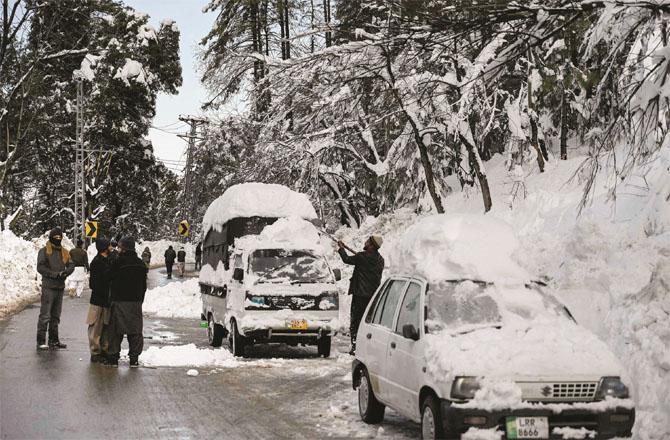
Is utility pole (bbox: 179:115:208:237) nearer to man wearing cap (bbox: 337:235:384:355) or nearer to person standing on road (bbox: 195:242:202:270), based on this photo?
person standing on road (bbox: 195:242:202:270)

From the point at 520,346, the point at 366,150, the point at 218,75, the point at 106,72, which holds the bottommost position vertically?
the point at 520,346

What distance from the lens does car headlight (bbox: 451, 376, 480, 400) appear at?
6.87 metres

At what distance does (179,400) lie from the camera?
10.2 meters

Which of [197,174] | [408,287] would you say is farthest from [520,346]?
[197,174]

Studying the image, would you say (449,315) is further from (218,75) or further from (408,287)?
(218,75)

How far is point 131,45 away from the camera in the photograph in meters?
59.6

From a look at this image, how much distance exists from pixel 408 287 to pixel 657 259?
3695 millimetres

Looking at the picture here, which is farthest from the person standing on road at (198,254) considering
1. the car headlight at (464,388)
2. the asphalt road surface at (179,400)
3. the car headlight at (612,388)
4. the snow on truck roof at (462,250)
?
the car headlight at (612,388)

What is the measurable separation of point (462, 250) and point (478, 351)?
1.66 m

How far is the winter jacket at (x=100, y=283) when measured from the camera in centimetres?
1359

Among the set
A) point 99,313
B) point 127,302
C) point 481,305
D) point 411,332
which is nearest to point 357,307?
point 127,302

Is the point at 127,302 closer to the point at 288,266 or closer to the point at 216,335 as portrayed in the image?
the point at 288,266

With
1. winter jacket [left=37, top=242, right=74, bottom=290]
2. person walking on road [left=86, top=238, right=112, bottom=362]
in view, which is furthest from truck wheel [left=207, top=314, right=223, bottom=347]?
person walking on road [left=86, top=238, right=112, bottom=362]

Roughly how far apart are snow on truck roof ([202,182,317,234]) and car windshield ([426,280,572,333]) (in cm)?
943
